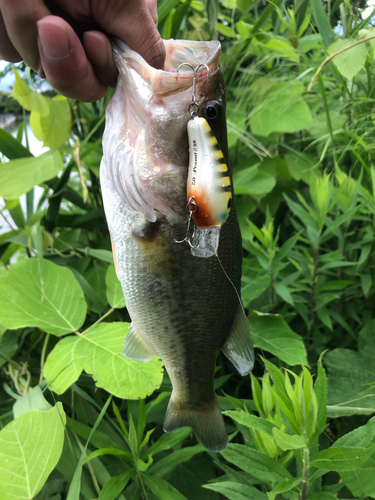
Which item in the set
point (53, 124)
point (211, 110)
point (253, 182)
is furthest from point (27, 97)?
point (253, 182)

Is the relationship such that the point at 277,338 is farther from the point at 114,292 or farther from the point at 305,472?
the point at 114,292

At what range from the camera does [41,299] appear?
1.08m

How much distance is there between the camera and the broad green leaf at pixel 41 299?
1.03 m

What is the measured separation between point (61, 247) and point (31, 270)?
464 mm

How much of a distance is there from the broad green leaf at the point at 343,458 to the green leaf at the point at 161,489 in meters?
0.37

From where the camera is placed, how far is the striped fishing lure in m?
0.53

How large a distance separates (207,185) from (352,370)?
3.36 ft

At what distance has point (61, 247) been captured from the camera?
156 cm

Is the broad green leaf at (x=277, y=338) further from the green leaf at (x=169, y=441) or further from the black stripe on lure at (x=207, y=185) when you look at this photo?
the black stripe on lure at (x=207, y=185)

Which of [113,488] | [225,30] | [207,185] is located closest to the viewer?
[207,185]

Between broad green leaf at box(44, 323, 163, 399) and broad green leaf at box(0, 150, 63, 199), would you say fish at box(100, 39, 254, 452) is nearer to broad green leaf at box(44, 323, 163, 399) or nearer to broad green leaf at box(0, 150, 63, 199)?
broad green leaf at box(44, 323, 163, 399)

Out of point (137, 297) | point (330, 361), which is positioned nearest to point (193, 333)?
point (137, 297)

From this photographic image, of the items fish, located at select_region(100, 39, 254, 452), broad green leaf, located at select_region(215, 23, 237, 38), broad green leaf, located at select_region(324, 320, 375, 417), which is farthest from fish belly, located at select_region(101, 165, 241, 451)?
Result: broad green leaf, located at select_region(215, 23, 237, 38)

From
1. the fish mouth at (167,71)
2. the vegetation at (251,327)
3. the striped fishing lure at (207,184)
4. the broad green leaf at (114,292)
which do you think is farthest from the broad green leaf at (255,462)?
the fish mouth at (167,71)
